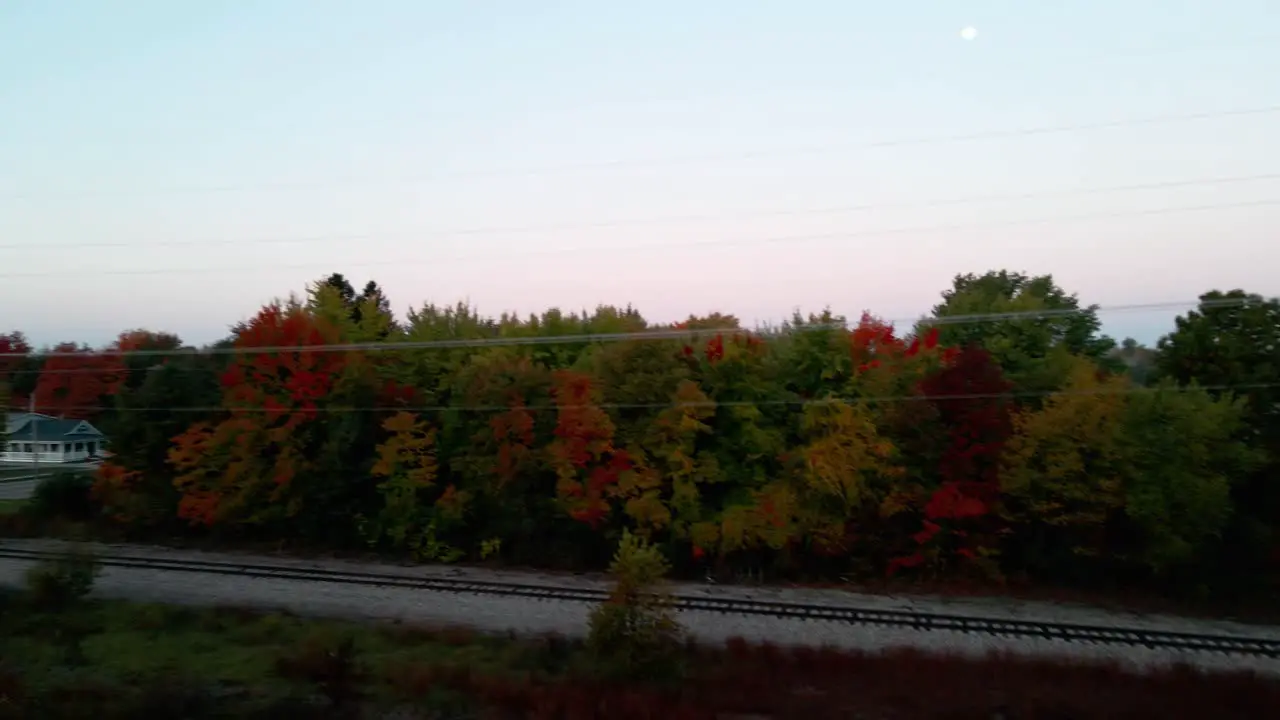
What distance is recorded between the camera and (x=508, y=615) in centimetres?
1650

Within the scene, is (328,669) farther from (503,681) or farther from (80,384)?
(80,384)

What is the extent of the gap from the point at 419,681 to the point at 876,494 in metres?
13.7

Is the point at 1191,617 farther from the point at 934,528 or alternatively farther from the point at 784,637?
the point at 784,637

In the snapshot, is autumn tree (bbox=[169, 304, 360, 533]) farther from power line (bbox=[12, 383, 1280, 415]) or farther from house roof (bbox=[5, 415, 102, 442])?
house roof (bbox=[5, 415, 102, 442])

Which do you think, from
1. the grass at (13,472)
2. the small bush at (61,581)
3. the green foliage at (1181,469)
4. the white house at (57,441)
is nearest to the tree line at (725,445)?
the green foliage at (1181,469)

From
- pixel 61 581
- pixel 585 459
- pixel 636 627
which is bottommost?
pixel 61 581

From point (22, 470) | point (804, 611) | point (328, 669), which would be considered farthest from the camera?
point (22, 470)

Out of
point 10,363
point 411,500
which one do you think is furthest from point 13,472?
point 411,500

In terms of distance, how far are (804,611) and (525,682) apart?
705 centimetres

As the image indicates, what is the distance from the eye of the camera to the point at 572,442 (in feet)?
76.8

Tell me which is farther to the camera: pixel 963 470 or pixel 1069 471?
pixel 963 470

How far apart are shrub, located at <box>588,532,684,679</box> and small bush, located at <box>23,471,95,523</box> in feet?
74.8

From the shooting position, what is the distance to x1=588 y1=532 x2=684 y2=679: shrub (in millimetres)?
11789

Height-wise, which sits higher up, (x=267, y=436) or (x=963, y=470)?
(x=267, y=436)
